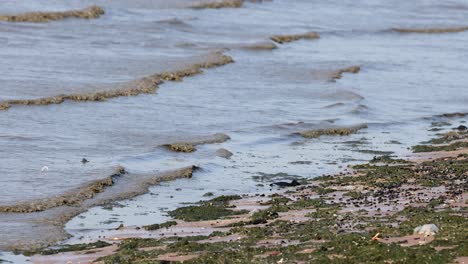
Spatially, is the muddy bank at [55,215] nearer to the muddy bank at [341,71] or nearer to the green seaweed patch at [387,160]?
the green seaweed patch at [387,160]

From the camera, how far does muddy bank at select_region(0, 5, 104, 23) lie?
2914cm

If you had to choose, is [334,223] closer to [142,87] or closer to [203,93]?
[203,93]

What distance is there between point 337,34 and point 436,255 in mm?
23479

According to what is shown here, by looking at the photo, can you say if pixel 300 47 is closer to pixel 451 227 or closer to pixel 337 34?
pixel 337 34

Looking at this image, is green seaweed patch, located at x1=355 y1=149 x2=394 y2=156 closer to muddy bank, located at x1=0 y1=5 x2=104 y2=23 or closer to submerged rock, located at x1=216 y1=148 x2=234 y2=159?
submerged rock, located at x1=216 y1=148 x2=234 y2=159

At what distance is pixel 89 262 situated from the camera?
9727 mm

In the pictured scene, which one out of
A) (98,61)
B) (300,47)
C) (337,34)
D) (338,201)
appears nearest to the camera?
(338,201)

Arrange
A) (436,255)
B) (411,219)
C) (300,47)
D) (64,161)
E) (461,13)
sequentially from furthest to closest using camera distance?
1. (461,13)
2. (300,47)
3. (64,161)
4. (411,219)
5. (436,255)

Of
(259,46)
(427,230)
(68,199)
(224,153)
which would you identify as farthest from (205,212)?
(259,46)

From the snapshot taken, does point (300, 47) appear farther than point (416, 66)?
Yes

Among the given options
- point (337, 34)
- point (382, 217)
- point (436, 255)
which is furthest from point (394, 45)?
point (436, 255)

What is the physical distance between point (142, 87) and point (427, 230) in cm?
1239

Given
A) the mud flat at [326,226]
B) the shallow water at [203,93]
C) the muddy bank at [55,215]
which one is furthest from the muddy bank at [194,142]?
the mud flat at [326,226]

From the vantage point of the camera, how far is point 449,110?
791 inches
